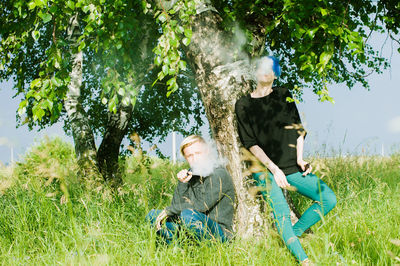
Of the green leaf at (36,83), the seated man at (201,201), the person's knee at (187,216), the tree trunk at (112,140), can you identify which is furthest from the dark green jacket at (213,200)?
the tree trunk at (112,140)

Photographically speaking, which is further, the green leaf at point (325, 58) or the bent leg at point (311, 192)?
the green leaf at point (325, 58)

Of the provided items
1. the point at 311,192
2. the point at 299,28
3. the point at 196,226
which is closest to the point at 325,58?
the point at 299,28

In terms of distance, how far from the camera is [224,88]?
385cm

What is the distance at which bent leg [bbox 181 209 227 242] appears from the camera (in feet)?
10.2

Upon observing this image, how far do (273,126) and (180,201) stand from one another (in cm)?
120

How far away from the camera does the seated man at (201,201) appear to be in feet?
10.5

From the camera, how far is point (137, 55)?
25.0ft

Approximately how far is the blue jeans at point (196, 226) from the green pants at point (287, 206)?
22.5 inches

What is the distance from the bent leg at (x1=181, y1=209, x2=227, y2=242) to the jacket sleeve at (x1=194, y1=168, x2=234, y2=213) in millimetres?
94

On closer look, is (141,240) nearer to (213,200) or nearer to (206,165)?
(213,200)

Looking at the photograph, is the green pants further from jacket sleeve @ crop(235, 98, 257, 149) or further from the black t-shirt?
jacket sleeve @ crop(235, 98, 257, 149)

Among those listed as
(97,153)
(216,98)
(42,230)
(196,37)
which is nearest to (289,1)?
(196,37)

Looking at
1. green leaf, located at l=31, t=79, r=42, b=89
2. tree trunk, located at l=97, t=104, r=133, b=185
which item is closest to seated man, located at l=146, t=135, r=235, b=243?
green leaf, located at l=31, t=79, r=42, b=89

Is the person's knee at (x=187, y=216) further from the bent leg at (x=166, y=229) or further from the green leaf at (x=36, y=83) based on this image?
the green leaf at (x=36, y=83)
